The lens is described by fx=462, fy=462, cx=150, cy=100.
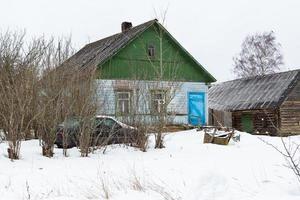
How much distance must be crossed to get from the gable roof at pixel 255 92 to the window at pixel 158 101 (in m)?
16.3

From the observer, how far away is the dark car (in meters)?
11.5

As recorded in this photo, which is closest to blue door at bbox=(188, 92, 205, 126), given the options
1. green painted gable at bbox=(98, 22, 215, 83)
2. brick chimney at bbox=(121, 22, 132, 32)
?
green painted gable at bbox=(98, 22, 215, 83)

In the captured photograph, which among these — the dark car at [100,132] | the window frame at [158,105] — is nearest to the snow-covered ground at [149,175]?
the dark car at [100,132]

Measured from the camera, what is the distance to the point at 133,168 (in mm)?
9688

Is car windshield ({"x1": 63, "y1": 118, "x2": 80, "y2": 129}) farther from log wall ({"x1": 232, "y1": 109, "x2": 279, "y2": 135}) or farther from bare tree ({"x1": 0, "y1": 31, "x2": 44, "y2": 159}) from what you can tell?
log wall ({"x1": 232, "y1": 109, "x2": 279, "y2": 135})

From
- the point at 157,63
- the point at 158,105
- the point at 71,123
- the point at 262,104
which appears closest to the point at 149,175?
the point at 71,123

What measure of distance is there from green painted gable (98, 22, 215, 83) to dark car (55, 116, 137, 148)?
35.3 feet

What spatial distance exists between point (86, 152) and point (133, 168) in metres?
2.17

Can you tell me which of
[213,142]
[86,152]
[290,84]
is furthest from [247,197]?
[290,84]

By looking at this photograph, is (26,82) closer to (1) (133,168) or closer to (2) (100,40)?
(1) (133,168)

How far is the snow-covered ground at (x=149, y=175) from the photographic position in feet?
23.1

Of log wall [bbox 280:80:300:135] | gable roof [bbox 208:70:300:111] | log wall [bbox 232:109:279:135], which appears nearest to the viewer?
log wall [bbox 280:80:300:135]

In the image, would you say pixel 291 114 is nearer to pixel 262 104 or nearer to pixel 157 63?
pixel 262 104

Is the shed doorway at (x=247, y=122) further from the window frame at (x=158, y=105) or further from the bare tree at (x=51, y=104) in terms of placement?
the bare tree at (x=51, y=104)
